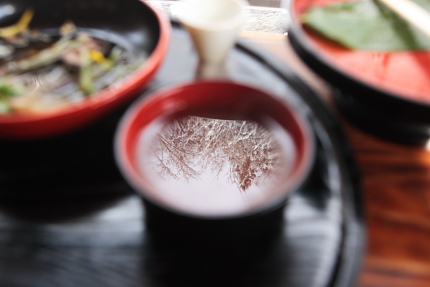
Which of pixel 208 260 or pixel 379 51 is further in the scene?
pixel 379 51

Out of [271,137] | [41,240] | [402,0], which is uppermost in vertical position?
[402,0]

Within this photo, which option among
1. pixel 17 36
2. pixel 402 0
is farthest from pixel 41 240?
pixel 402 0

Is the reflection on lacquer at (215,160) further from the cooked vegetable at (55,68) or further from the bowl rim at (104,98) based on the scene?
the cooked vegetable at (55,68)

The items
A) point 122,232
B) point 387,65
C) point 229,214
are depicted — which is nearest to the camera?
point 229,214

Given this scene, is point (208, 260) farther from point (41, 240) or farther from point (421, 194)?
point (421, 194)

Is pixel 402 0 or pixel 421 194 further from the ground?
pixel 402 0

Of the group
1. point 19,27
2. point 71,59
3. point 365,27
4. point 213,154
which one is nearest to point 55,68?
point 71,59

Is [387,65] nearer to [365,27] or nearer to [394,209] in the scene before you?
[365,27]
